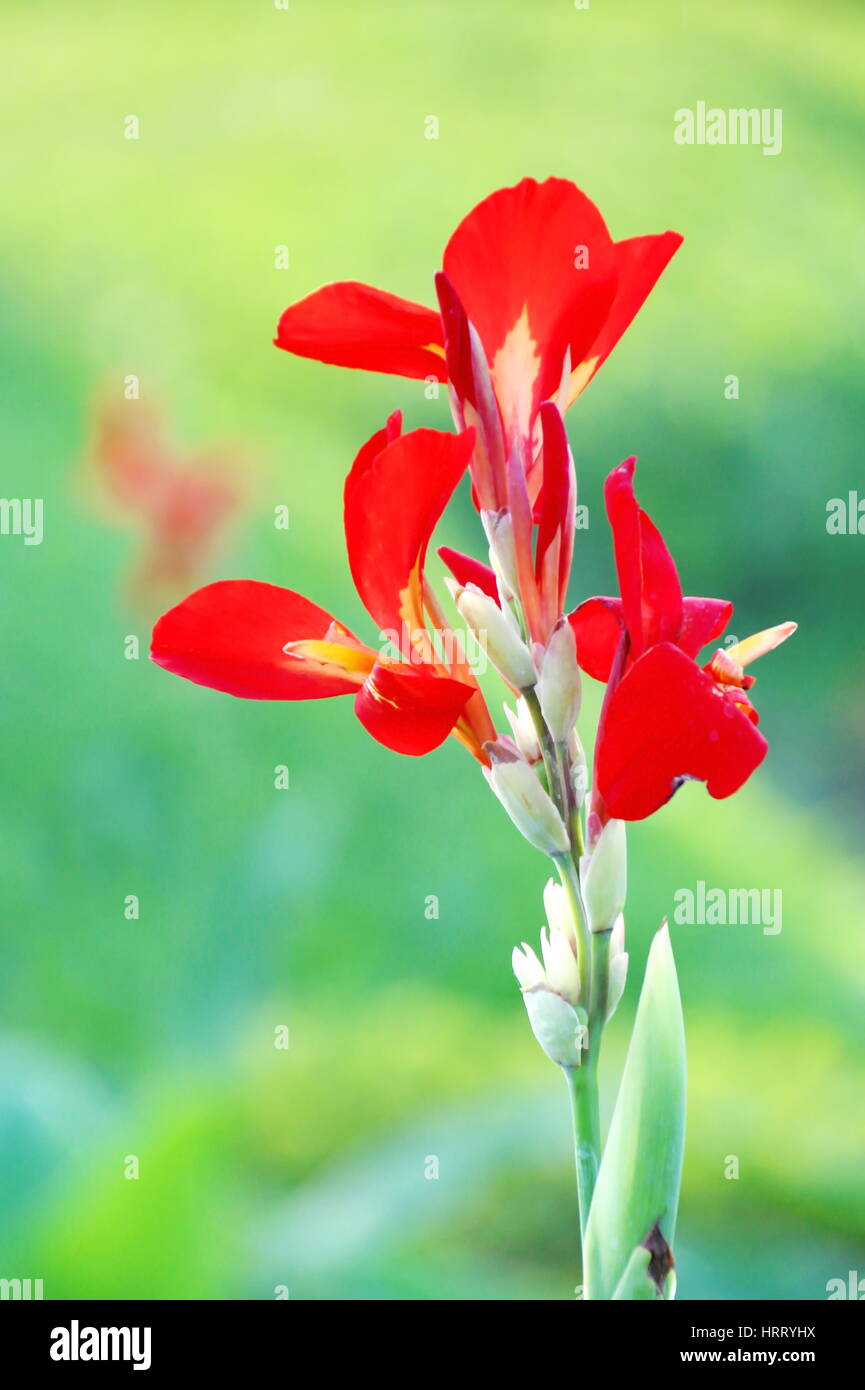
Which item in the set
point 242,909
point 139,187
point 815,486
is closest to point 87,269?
point 139,187

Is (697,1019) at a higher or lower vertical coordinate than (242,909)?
lower

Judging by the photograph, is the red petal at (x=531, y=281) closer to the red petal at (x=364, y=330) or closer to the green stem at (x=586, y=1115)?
the red petal at (x=364, y=330)

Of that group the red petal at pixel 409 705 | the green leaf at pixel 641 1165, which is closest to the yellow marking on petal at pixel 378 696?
the red petal at pixel 409 705

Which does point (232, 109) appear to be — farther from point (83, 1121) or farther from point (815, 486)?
point (83, 1121)

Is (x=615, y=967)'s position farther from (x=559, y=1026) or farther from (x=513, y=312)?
(x=513, y=312)

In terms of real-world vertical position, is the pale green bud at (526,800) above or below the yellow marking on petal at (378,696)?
below

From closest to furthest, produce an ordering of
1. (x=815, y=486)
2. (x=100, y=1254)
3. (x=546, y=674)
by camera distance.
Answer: (x=546, y=674), (x=100, y=1254), (x=815, y=486)

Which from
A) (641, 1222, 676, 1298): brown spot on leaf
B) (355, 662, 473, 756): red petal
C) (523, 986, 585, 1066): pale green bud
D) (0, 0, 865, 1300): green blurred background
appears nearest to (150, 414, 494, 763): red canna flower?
(355, 662, 473, 756): red petal

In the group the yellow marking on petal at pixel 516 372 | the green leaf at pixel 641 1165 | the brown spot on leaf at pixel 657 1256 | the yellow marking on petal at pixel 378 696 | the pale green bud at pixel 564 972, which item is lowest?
the brown spot on leaf at pixel 657 1256
